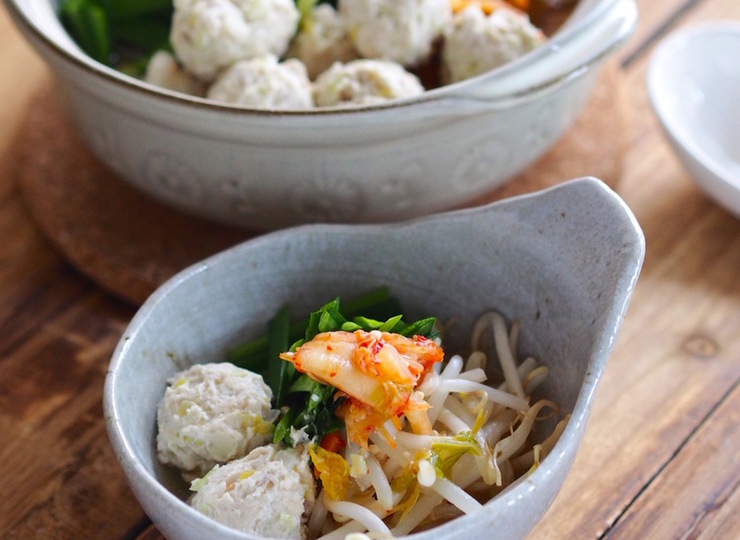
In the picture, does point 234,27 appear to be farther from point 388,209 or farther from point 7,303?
point 7,303

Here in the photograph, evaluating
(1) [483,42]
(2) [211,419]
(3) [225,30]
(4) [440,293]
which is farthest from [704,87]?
(2) [211,419]

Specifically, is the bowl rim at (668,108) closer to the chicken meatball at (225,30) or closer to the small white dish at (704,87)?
the small white dish at (704,87)

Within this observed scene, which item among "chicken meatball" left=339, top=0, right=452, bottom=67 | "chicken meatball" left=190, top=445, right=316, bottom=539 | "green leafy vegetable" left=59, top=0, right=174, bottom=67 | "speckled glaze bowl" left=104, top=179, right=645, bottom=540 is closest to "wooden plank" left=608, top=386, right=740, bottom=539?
"speckled glaze bowl" left=104, top=179, right=645, bottom=540

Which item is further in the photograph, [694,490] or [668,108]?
[668,108]

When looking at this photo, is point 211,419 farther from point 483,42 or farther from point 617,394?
point 483,42

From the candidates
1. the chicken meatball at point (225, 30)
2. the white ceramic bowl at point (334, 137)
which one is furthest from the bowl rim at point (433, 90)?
the chicken meatball at point (225, 30)

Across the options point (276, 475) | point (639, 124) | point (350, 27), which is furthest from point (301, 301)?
point (639, 124)
